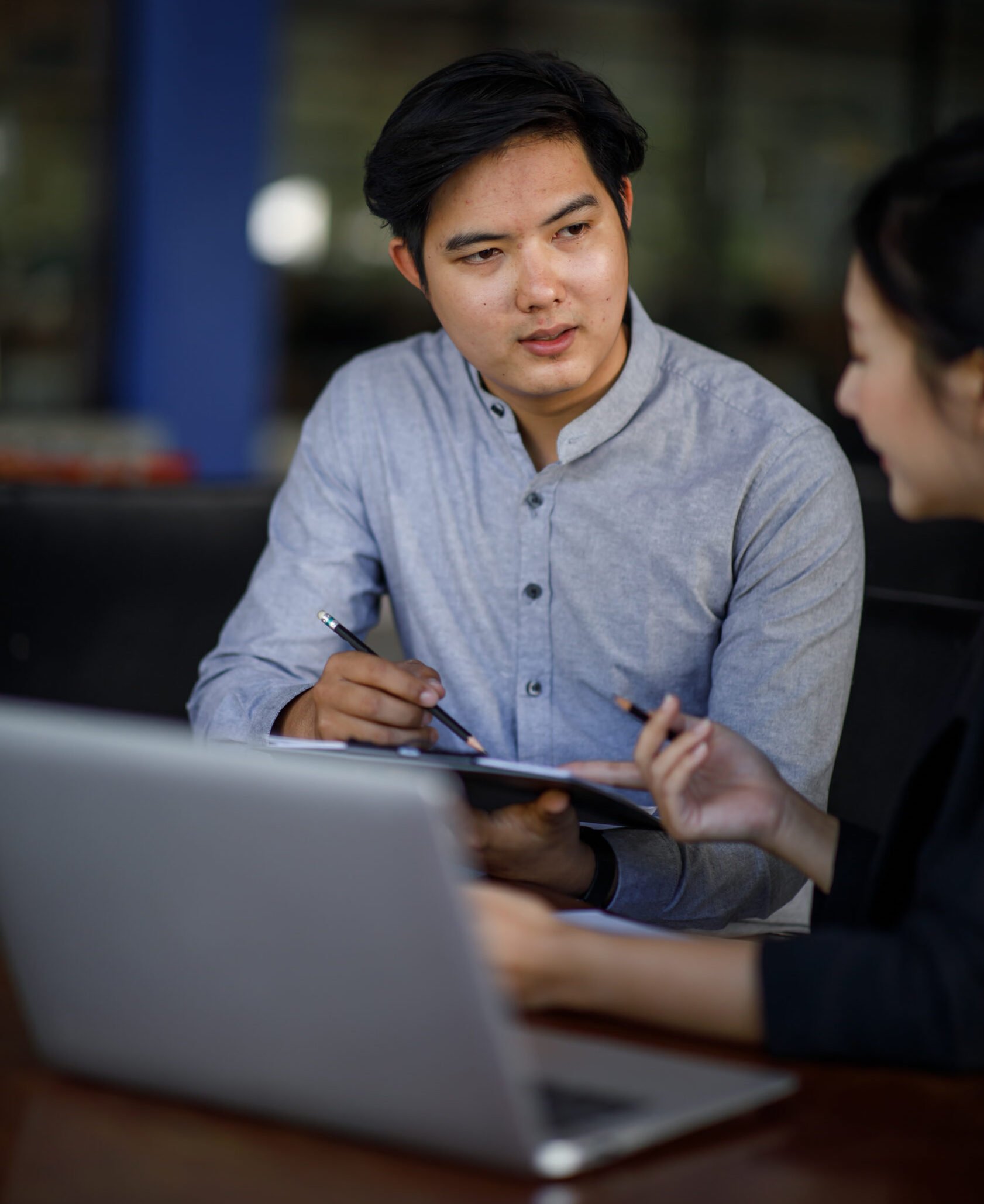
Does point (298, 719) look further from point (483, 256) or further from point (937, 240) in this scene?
point (937, 240)

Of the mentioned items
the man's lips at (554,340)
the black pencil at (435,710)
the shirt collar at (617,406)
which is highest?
the man's lips at (554,340)

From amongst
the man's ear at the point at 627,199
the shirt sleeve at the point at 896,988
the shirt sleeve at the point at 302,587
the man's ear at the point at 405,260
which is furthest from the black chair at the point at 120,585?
the shirt sleeve at the point at 896,988

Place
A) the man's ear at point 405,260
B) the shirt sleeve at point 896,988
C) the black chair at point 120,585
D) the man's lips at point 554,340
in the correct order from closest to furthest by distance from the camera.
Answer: the shirt sleeve at point 896,988 < the man's lips at point 554,340 < the man's ear at point 405,260 < the black chair at point 120,585

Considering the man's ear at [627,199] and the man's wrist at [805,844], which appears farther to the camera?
the man's ear at [627,199]

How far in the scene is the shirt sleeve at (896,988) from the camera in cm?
82

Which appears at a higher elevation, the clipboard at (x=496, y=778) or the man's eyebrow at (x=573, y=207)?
the man's eyebrow at (x=573, y=207)

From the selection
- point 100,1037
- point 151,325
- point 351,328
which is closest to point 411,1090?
point 100,1037

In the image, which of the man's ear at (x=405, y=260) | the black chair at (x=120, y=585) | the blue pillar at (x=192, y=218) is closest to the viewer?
the man's ear at (x=405, y=260)

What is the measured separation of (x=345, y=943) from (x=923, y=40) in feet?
26.4

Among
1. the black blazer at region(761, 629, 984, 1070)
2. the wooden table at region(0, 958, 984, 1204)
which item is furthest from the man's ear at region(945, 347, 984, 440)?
the wooden table at region(0, 958, 984, 1204)

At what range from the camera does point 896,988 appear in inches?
32.9

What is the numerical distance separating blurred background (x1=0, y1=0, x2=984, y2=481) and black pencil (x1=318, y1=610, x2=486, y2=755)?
2.01 meters

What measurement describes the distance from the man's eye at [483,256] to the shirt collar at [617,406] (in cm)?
20

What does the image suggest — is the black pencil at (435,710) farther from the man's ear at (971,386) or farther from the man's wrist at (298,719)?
the man's ear at (971,386)
